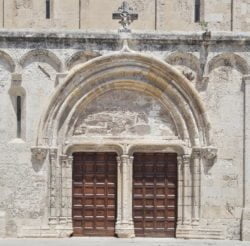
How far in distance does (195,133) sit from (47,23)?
612 cm

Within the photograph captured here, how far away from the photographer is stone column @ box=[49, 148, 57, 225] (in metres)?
17.3

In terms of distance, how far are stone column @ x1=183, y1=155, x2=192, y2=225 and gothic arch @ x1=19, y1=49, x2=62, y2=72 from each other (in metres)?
3.68

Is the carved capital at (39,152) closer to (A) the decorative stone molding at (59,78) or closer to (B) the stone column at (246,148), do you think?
(A) the decorative stone molding at (59,78)

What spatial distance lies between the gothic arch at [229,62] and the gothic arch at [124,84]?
0.74 meters

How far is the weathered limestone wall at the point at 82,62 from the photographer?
17.3 metres

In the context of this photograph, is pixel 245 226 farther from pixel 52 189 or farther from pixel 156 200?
pixel 52 189

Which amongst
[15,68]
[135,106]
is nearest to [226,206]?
[135,106]

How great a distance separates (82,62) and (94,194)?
3.12m

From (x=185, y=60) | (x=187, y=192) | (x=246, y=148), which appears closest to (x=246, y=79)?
(x=185, y=60)

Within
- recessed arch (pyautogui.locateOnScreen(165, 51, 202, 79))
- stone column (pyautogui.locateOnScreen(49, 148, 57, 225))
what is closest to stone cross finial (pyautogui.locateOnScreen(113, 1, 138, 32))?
recessed arch (pyautogui.locateOnScreen(165, 51, 202, 79))

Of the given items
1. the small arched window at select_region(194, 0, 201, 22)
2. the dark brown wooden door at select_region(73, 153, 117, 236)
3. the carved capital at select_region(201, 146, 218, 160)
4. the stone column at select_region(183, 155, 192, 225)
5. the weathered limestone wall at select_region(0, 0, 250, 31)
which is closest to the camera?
the carved capital at select_region(201, 146, 218, 160)

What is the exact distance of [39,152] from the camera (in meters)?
17.2

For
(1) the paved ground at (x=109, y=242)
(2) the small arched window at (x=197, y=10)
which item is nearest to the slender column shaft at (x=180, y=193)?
(1) the paved ground at (x=109, y=242)

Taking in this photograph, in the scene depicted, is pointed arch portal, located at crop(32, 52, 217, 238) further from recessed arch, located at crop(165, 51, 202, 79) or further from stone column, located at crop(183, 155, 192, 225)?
recessed arch, located at crop(165, 51, 202, 79)
